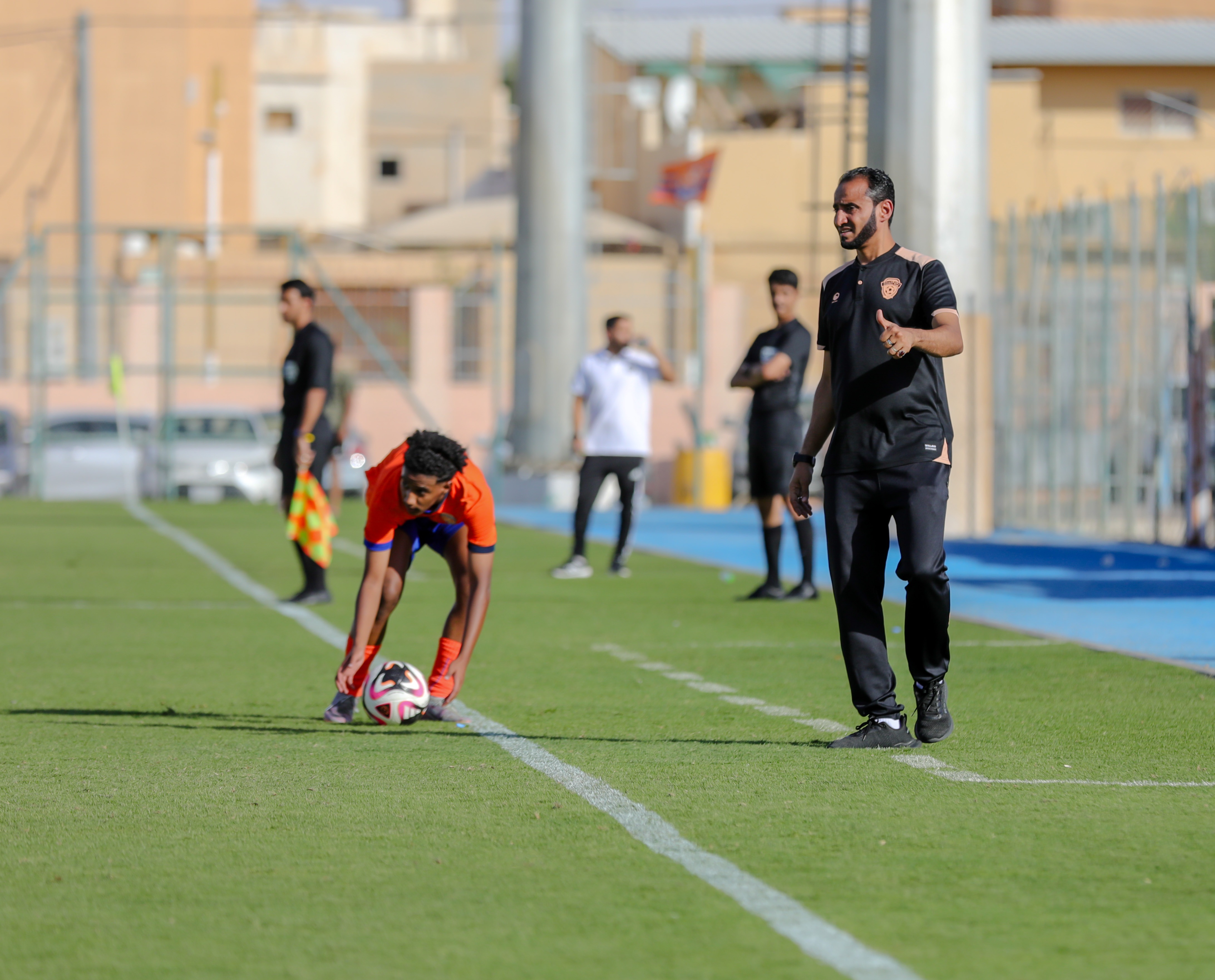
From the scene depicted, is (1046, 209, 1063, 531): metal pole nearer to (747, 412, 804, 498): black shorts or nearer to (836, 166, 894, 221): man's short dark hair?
(747, 412, 804, 498): black shorts

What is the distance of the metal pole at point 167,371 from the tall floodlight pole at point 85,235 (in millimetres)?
1591

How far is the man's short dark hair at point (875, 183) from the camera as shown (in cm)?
738

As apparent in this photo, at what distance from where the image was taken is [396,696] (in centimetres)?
819

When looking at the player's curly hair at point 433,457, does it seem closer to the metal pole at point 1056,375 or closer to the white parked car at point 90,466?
the metal pole at point 1056,375

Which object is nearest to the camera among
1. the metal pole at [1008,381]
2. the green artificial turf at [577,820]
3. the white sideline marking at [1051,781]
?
the green artificial turf at [577,820]

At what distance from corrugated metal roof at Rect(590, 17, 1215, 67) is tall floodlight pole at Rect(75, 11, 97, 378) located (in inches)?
512

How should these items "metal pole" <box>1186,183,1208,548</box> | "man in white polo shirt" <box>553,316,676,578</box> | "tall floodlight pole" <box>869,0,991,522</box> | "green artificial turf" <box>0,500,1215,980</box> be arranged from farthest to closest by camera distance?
1. "tall floodlight pole" <box>869,0,991,522</box>
2. "metal pole" <box>1186,183,1208,548</box>
3. "man in white polo shirt" <box>553,316,676,578</box>
4. "green artificial turf" <box>0,500,1215,980</box>

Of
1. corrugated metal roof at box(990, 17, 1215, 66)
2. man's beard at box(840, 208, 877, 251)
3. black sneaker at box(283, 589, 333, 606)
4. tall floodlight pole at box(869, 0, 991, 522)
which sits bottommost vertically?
black sneaker at box(283, 589, 333, 606)

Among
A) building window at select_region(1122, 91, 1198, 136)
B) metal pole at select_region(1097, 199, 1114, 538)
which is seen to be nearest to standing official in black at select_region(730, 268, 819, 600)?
metal pole at select_region(1097, 199, 1114, 538)

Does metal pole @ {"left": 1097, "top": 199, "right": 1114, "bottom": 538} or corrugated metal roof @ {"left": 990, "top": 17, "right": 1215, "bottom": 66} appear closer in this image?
metal pole @ {"left": 1097, "top": 199, "right": 1114, "bottom": 538}

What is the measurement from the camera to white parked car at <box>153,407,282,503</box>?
30359 millimetres

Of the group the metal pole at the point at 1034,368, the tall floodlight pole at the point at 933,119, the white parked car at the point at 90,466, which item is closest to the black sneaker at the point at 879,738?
the tall floodlight pole at the point at 933,119

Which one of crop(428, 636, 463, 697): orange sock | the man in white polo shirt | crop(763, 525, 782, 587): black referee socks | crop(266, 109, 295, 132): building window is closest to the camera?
crop(428, 636, 463, 697): orange sock

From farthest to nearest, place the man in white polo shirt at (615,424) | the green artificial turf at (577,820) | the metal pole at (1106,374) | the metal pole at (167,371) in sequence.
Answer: the metal pole at (167,371) → the metal pole at (1106,374) → the man in white polo shirt at (615,424) → the green artificial turf at (577,820)
